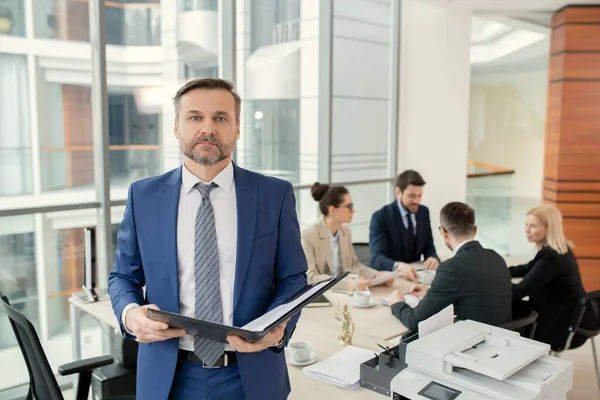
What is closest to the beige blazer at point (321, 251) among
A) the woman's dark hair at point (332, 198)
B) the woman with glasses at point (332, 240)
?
the woman with glasses at point (332, 240)

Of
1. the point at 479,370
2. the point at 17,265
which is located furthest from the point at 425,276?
the point at 17,265

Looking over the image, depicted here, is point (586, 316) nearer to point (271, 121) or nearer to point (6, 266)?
point (271, 121)

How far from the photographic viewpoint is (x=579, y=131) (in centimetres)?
610

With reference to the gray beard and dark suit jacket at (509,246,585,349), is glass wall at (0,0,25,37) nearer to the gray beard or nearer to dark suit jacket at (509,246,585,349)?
the gray beard

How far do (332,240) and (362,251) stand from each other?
2.71 feet

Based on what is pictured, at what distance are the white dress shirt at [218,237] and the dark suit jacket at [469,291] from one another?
142 cm

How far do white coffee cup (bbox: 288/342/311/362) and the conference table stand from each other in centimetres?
4

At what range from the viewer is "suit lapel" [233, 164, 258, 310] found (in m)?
1.63

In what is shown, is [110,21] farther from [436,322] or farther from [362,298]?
[436,322]

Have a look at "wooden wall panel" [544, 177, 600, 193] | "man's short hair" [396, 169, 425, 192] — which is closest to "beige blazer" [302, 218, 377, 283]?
"man's short hair" [396, 169, 425, 192]

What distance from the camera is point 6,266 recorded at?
12.5ft

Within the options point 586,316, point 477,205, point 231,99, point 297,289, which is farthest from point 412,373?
point 477,205

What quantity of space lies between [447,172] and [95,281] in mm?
4481

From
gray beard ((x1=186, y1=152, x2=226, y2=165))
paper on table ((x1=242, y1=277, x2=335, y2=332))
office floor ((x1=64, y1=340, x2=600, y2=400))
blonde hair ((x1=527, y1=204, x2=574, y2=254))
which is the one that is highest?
gray beard ((x1=186, y1=152, x2=226, y2=165))
